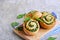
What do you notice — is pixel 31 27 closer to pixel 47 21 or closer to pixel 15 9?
pixel 47 21

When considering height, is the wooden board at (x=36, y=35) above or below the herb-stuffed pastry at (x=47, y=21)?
below

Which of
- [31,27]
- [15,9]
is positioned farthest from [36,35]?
[15,9]

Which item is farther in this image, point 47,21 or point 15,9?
point 15,9

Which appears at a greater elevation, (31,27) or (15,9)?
(15,9)

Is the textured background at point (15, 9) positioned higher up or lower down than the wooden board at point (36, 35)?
higher up

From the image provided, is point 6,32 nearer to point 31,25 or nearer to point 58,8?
point 31,25

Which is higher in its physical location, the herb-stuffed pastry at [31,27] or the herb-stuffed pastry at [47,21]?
the herb-stuffed pastry at [47,21]

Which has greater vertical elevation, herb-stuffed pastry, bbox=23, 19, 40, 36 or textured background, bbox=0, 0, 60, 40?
textured background, bbox=0, 0, 60, 40

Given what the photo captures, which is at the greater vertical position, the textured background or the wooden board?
the textured background
